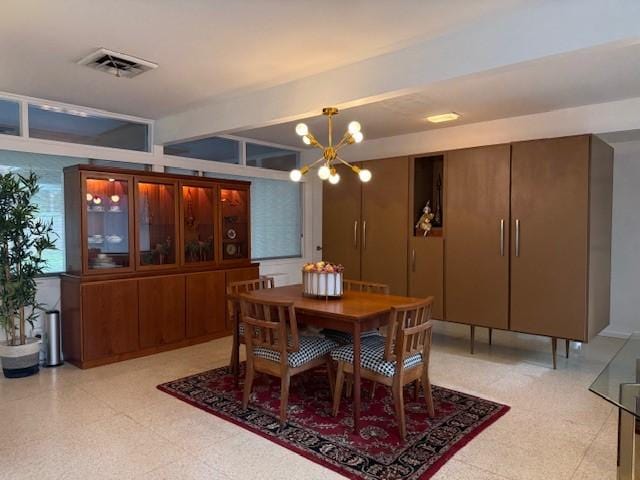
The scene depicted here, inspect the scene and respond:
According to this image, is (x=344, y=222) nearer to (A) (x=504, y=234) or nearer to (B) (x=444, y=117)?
(B) (x=444, y=117)

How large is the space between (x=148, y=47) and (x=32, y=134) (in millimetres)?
1972

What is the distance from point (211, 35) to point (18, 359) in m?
3.14

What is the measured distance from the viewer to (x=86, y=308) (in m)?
4.12

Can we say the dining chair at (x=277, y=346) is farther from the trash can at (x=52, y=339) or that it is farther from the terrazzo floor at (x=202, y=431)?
the trash can at (x=52, y=339)

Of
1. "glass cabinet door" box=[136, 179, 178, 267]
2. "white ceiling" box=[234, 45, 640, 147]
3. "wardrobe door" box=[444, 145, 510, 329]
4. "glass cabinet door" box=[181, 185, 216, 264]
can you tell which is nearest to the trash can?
"glass cabinet door" box=[136, 179, 178, 267]

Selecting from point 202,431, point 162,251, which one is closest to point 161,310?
point 162,251

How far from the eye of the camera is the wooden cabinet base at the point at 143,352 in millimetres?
4152

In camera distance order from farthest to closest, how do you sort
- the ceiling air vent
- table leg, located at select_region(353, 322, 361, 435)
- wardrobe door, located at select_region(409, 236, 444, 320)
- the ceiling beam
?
wardrobe door, located at select_region(409, 236, 444, 320) < the ceiling air vent < table leg, located at select_region(353, 322, 361, 435) < the ceiling beam

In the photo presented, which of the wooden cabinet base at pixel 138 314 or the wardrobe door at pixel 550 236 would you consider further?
the wooden cabinet base at pixel 138 314

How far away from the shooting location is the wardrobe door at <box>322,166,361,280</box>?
557cm

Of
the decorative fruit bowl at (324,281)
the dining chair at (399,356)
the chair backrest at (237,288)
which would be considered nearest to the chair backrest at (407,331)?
the dining chair at (399,356)

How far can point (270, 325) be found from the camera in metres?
2.94

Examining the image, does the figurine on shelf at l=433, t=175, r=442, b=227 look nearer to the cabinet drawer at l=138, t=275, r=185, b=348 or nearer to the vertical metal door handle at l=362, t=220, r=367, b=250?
the vertical metal door handle at l=362, t=220, r=367, b=250

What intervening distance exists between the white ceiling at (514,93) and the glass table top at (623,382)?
1702 millimetres
